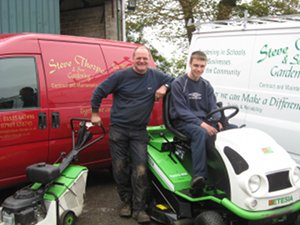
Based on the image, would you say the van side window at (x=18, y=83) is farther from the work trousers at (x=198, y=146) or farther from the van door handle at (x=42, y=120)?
the work trousers at (x=198, y=146)

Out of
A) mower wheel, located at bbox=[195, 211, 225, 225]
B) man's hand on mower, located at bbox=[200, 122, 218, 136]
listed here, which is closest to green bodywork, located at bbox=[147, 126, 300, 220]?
mower wheel, located at bbox=[195, 211, 225, 225]

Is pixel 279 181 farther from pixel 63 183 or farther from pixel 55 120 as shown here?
pixel 55 120

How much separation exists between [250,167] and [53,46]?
2.83 meters

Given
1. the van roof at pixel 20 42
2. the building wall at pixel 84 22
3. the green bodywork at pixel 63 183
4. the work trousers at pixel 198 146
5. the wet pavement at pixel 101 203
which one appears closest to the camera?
the work trousers at pixel 198 146

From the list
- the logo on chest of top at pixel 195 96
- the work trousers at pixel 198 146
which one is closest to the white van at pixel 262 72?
the logo on chest of top at pixel 195 96

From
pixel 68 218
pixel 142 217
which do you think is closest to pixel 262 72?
pixel 142 217

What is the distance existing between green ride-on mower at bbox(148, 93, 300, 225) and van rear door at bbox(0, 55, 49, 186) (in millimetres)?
1347

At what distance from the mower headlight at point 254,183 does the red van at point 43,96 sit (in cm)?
242

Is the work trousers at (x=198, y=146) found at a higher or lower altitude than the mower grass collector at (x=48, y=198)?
higher

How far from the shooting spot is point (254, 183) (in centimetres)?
374

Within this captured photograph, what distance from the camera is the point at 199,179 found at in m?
3.99

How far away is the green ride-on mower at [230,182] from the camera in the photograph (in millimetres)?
3725

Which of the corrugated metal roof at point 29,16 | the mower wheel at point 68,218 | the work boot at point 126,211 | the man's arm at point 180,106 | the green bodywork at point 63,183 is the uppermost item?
the corrugated metal roof at point 29,16

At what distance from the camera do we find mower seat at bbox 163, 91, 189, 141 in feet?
14.5
